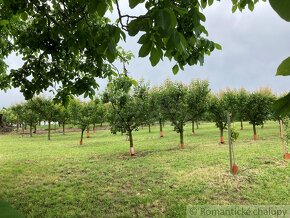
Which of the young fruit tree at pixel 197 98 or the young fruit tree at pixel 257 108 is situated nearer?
the young fruit tree at pixel 197 98

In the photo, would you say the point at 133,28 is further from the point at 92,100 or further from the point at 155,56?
the point at 92,100

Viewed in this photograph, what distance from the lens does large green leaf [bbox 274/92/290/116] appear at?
852 millimetres

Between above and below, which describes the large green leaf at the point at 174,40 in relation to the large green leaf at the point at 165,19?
below

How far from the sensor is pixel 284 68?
715 mm

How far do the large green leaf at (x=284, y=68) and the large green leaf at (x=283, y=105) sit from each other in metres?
0.14

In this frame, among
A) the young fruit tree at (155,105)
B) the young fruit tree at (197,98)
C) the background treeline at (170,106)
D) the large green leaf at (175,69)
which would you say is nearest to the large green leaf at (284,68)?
the large green leaf at (175,69)

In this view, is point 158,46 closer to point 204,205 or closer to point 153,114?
point 204,205

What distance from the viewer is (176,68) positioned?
4438 millimetres

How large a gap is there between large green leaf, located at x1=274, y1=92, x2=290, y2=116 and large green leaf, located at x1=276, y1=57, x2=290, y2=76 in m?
0.14

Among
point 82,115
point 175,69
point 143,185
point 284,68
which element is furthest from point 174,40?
point 82,115

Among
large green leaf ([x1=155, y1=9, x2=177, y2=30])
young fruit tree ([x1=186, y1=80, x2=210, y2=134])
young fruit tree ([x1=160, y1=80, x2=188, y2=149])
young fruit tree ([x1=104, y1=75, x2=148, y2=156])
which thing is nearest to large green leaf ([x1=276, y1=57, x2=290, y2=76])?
large green leaf ([x1=155, y1=9, x2=177, y2=30])

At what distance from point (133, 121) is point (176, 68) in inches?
512

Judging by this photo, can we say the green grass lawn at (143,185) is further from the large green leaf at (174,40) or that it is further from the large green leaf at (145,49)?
the large green leaf at (174,40)

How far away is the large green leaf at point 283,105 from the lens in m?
0.85
